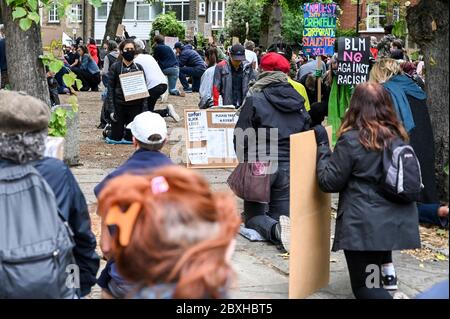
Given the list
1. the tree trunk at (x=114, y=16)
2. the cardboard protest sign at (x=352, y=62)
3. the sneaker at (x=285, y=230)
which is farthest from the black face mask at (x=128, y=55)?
the tree trunk at (x=114, y=16)

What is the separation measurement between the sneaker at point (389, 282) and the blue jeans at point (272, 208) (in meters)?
1.90

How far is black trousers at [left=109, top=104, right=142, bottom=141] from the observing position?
14086 millimetres

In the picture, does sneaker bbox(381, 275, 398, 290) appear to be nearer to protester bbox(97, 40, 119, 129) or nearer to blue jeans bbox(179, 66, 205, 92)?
protester bbox(97, 40, 119, 129)

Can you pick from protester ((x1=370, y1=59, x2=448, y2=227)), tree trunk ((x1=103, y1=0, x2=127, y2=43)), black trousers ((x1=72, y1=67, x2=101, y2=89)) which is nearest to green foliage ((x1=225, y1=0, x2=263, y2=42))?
tree trunk ((x1=103, y1=0, x2=127, y2=43))

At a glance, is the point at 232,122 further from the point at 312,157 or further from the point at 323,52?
the point at 312,157

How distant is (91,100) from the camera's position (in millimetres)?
24469

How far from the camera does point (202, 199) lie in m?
2.54

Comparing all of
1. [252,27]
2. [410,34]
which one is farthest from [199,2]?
[410,34]

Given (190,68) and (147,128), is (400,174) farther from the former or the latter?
(190,68)

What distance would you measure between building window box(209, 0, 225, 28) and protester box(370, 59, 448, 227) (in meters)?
66.0

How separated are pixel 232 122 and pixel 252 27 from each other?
42.8 metres

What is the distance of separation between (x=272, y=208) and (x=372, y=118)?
264 cm

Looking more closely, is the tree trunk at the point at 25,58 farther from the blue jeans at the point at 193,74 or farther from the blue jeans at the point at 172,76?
the blue jeans at the point at 193,74

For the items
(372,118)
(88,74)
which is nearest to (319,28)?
(372,118)
